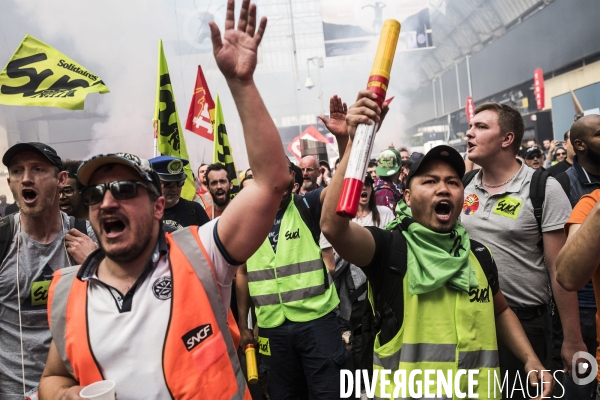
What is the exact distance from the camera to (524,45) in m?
25.7

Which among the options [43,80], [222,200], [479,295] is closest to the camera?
[479,295]

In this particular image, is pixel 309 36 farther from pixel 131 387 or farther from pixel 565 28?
pixel 131 387

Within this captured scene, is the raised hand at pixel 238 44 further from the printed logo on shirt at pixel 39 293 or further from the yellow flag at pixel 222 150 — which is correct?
the yellow flag at pixel 222 150

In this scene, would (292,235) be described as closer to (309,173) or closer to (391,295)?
(391,295)

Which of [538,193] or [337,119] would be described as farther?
[538,193]

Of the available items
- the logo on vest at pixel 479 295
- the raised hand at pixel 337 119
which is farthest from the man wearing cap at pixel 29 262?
the logo on vest at pixel 479 295

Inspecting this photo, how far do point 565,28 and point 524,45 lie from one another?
4.36 metres

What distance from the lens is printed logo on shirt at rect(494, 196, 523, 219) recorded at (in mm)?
3184

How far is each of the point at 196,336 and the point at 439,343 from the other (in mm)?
1010

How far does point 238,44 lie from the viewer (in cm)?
190

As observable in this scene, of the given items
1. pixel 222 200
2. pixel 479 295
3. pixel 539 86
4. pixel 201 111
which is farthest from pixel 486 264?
pixel 539 86

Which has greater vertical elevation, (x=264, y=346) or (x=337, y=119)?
(x=337, y=119)

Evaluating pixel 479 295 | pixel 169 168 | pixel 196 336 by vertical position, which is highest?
pixel 169 168

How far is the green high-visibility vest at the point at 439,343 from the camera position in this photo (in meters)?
2.27
